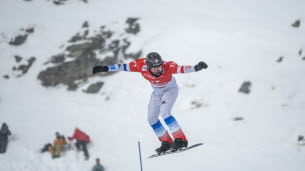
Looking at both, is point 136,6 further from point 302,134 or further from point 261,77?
point 302,134

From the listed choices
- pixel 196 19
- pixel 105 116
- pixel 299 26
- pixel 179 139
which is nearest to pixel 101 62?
pixel 105 116

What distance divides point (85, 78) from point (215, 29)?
9747 millimetres

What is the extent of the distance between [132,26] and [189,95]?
849 cm

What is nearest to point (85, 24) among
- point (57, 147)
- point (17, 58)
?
point (17, 58)

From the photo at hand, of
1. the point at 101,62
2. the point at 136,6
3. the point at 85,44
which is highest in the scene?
the point at 136,6

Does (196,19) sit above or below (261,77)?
above

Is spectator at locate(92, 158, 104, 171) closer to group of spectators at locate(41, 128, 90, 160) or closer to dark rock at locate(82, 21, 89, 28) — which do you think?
group of spectators at locate(41, 128, 90, 160)

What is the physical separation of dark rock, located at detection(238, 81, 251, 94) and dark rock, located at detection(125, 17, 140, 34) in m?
9.61

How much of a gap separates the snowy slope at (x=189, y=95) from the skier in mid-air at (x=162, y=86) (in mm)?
6032

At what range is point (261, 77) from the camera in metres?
16.5

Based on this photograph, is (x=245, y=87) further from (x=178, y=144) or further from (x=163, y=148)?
(x=178, y=144)

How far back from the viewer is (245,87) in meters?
16.4

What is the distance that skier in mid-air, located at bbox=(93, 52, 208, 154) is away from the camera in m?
6.80

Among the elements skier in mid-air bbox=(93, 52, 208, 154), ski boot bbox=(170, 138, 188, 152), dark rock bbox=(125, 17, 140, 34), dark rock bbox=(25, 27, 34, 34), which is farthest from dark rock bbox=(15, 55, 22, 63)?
ski boot bbox=(170, 138, 188, 152)
